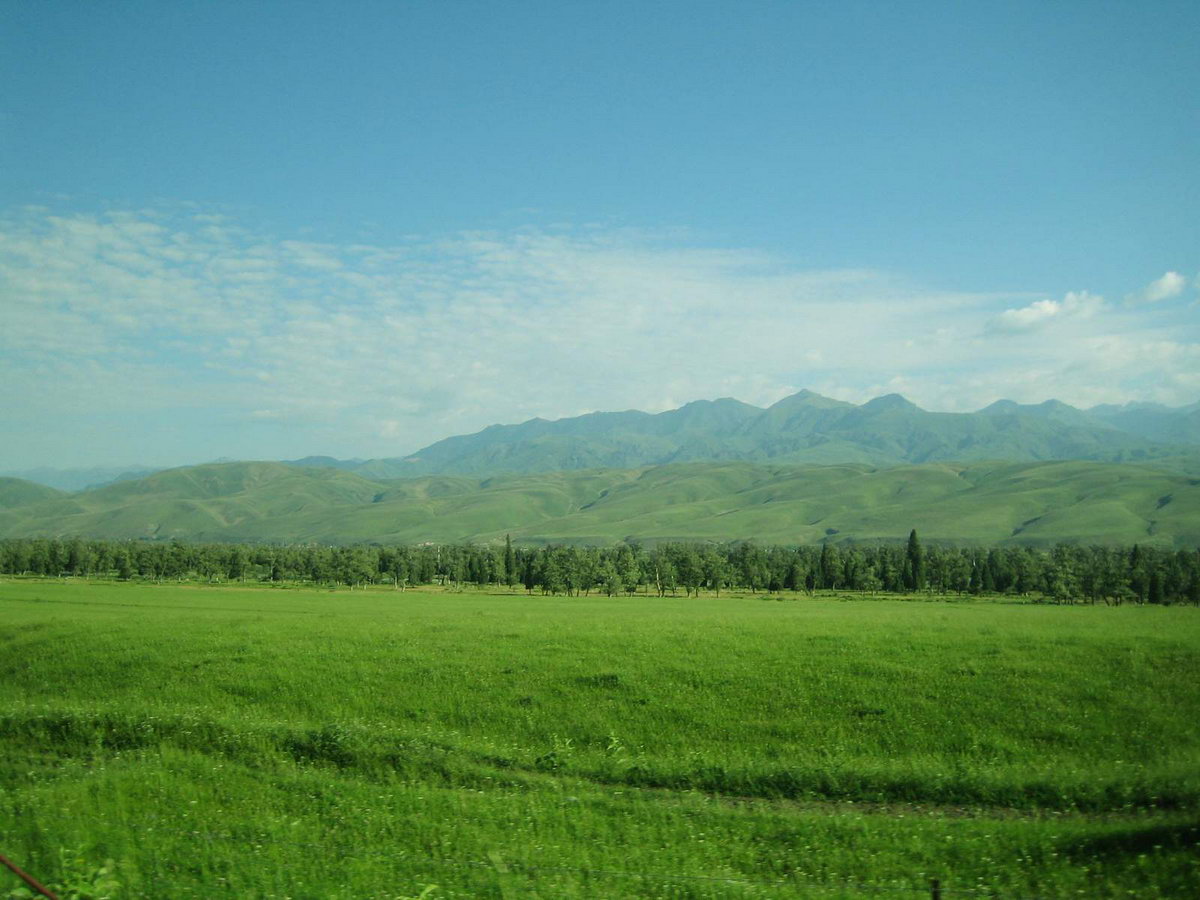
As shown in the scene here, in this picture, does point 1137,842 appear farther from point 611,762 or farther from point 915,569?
point 915,569

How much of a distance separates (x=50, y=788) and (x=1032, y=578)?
15594 centimetres

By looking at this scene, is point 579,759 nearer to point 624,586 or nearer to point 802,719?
point 802,719

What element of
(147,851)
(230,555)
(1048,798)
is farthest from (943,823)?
(230,555)

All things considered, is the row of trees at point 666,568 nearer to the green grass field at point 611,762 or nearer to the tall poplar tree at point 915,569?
the tall poplar tree at point 915,569

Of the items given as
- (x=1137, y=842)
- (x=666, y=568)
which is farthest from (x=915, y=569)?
(x=1137, y=842)

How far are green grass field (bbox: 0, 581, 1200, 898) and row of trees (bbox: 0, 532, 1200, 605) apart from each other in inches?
4109

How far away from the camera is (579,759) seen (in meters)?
23.7

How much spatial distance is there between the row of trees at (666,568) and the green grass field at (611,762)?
342ft

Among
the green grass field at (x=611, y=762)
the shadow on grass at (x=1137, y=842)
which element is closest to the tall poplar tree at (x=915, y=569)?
the green grass field at (x=611, y=762)

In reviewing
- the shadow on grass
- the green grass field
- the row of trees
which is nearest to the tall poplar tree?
the row of trees

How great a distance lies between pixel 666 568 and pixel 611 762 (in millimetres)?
131497

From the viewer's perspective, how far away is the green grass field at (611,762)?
14992 mm

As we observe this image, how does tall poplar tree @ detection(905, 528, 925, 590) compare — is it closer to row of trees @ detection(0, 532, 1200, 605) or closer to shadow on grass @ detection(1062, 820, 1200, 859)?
row of trees @ detection(0, 532, 1200, 605)

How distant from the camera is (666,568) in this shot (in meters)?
153
